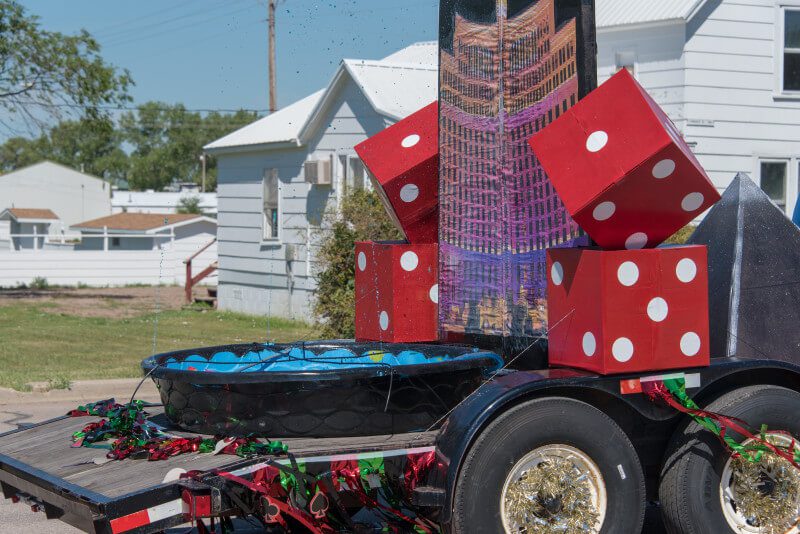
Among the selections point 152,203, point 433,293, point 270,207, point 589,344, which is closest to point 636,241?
point 589,344

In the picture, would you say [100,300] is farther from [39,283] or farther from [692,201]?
[692,201]

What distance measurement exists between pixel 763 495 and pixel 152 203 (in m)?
68.1

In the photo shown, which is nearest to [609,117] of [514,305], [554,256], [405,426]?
[554,256]

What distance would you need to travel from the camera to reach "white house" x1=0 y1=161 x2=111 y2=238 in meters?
64.8

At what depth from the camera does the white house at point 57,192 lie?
64750 millimetres

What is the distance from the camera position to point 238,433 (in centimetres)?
466

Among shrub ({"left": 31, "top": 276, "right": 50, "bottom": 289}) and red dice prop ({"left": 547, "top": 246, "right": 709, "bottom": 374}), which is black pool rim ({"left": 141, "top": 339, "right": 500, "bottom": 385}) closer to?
red dice prop ({"left": 547, "top": 246, "right": 709, "bottom": 374})

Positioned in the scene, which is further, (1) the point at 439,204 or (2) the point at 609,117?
(1) the point at 439,204

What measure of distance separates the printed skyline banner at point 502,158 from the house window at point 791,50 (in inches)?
425

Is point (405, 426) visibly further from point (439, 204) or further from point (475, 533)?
point (439, 204)

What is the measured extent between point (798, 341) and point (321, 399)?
8.94 ft

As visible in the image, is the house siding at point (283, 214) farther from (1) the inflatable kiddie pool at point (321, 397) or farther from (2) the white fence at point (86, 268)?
(1) the inflatable kiddie pool at point (321, 397)

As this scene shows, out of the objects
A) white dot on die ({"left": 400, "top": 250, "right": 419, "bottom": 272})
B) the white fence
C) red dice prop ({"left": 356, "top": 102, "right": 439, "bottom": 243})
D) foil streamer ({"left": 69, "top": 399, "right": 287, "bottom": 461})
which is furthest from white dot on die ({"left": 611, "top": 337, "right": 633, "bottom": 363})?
the white fence

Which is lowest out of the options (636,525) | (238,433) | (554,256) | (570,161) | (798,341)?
(636,525)
